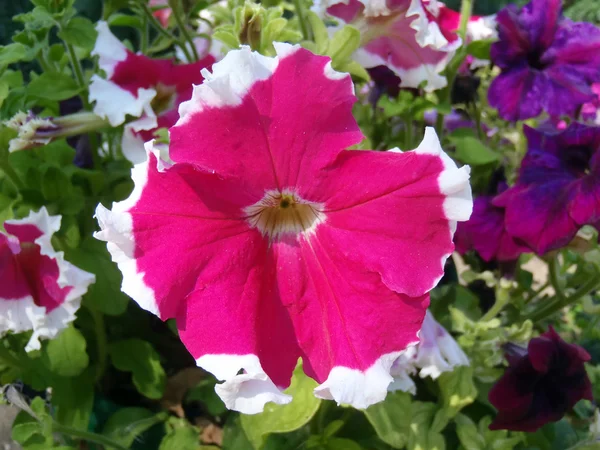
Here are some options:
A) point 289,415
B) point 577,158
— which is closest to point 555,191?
point 577,158

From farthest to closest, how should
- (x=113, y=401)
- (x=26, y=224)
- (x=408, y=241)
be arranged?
(x=113, y=401) < (x=26, y=224) < (x=408, y=241)

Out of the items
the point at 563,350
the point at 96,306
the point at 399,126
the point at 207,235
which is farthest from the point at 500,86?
the point at 96,306

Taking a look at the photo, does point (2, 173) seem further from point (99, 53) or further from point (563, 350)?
point (563, 350)

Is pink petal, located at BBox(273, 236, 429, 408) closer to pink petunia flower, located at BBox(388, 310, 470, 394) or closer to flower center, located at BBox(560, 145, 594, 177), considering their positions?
pink petunia flower, located at BBox(388, 310, 470, 394)

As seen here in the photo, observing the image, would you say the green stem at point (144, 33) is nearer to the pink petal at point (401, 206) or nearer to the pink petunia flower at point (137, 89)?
the pink petunia flower at point (137, 89)

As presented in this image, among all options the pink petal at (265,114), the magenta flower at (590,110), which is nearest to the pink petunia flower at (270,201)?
the pink petal at (265,114)

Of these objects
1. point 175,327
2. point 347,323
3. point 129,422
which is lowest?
point 129,422

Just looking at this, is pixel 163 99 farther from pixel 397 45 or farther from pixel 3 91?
pixel 397 45
